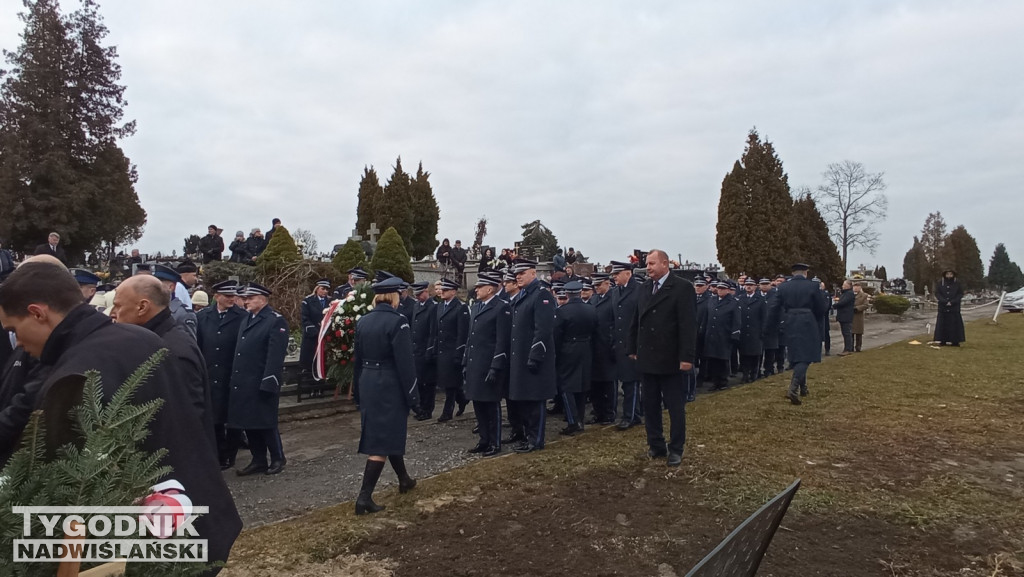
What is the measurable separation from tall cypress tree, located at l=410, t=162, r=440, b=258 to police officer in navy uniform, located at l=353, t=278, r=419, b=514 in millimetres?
33978

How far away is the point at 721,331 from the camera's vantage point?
11555 mm

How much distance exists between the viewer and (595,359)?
29.5 feet

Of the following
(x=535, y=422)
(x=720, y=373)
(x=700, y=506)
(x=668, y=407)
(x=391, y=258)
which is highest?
(x=391, y=258)

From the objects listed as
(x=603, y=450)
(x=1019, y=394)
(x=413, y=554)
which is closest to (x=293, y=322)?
(x=603, y=450)

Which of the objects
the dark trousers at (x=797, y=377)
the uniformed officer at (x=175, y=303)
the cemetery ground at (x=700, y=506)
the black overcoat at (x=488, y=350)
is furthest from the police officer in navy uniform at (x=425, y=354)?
the dark trousers at (x=797, y=377)

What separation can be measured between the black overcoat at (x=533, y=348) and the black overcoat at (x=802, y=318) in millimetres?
4406

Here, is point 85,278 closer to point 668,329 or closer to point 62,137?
point 668,329

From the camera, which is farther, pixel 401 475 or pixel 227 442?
pixel 227 442

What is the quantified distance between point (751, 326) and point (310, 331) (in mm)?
8581

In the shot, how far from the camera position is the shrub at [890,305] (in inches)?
1181

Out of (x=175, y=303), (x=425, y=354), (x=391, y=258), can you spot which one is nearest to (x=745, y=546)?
(x=175, y=303)

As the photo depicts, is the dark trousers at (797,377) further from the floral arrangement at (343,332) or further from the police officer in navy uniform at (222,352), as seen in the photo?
the police officer in navy uniform at (222,352)

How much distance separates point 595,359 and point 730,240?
3162 cm

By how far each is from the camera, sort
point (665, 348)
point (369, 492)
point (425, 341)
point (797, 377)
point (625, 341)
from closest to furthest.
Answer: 1. point (369, 492)
2. point (665, 348)
3. point (625, 341)
4. point (797, 377)
5. point (425, 341)
